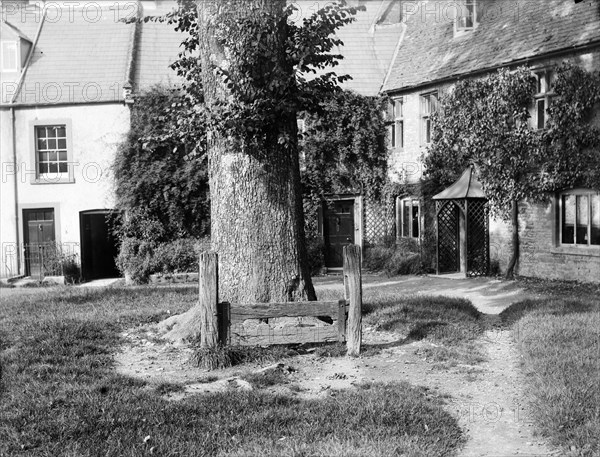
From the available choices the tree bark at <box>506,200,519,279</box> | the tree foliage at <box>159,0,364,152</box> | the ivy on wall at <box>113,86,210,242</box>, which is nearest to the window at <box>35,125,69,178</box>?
the ivy on wall at <box>113,86,210,242</box>

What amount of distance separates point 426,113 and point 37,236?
1371 centimetres

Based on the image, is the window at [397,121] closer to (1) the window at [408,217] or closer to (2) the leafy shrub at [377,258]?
(1) the window at [408,217]

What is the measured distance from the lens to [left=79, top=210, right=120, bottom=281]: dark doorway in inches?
851

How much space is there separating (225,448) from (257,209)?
3755 mm

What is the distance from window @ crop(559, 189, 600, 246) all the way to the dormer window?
7143mm

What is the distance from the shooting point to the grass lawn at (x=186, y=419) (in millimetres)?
4711

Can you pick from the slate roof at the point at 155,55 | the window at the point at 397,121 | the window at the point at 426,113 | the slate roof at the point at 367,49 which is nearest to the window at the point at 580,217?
the window at the point at 426,113

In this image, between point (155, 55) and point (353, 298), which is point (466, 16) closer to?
point (155, 55)

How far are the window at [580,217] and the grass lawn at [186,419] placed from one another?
37.0 ft

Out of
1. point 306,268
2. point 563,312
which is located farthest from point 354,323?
point 563,312

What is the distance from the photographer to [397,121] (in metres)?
21.3

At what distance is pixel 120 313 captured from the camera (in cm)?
1061

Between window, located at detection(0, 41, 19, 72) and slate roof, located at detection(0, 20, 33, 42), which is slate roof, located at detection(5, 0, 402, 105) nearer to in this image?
slate roof, located at detection(0, 20, 33, 42)

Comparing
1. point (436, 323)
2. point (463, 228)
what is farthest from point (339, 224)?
point (436, 323)
